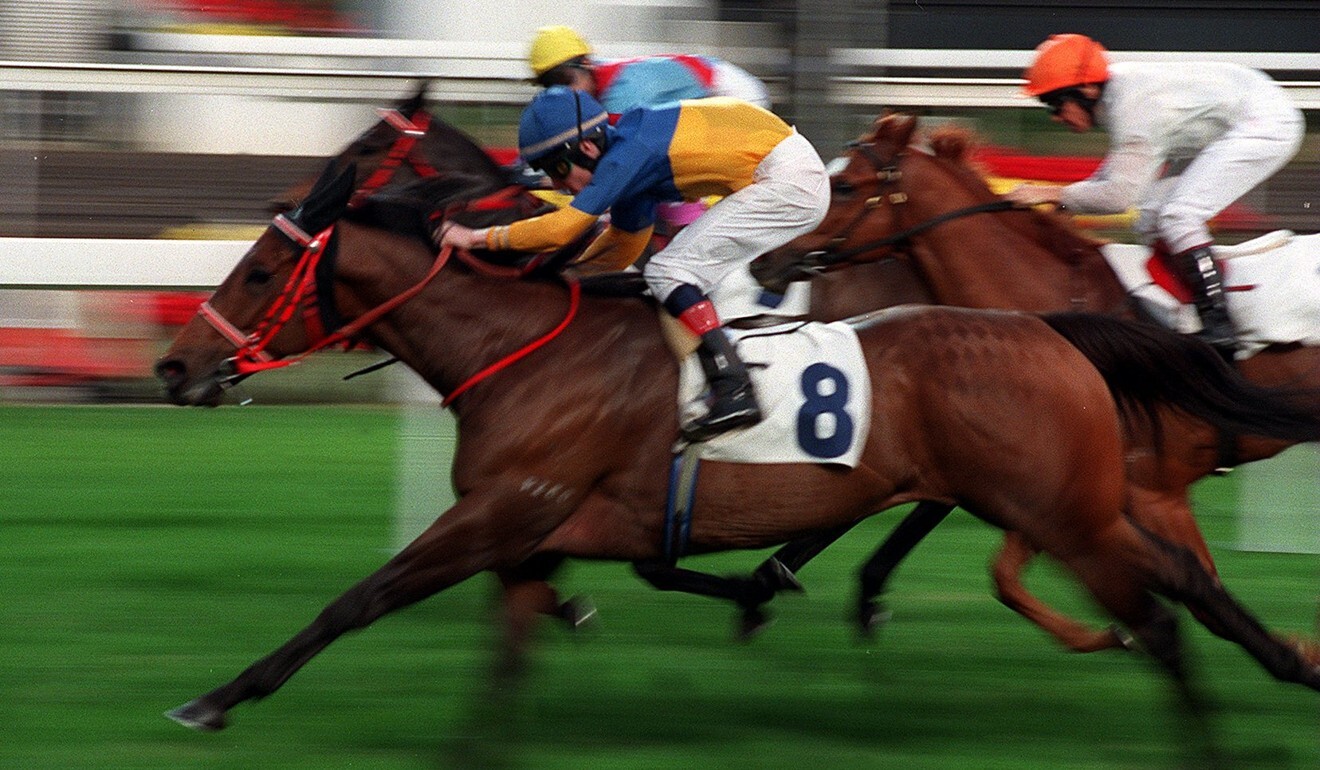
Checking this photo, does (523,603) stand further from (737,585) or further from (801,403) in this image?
→ (737,585)

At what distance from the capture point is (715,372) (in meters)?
3.90

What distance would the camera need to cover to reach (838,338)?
3.97m

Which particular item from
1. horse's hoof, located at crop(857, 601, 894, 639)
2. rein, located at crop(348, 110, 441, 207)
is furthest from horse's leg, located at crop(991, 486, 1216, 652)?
rein, located at crop(348, 110, 441, 207)

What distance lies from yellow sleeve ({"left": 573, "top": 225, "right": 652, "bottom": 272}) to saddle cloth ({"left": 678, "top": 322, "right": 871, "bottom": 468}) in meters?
0.59

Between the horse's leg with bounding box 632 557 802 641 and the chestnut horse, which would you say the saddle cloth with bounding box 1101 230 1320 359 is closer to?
the chestnut horse

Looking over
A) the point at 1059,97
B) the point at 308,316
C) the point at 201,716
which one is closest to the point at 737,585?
the point at 308,316

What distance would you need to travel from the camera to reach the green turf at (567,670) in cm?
405

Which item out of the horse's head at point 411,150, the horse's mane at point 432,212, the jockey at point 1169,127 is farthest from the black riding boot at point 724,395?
the horse's head at point 411,150

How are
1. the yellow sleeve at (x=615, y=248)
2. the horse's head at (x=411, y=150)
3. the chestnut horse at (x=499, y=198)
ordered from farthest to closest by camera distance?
the horse's head at (x=411, y=150) < the chestnut horse at (x=499, y=198) < the yellow sleeve at (x=615, y=248)

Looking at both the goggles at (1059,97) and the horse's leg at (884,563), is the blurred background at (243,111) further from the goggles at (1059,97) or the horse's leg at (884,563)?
the horse's leg at (884,563)

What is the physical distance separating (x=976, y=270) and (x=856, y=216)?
0.40 meters

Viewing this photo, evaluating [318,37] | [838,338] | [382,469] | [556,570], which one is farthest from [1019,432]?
[318,37]

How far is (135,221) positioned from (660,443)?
19.7 feet

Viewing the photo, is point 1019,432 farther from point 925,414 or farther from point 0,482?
point 0,482
